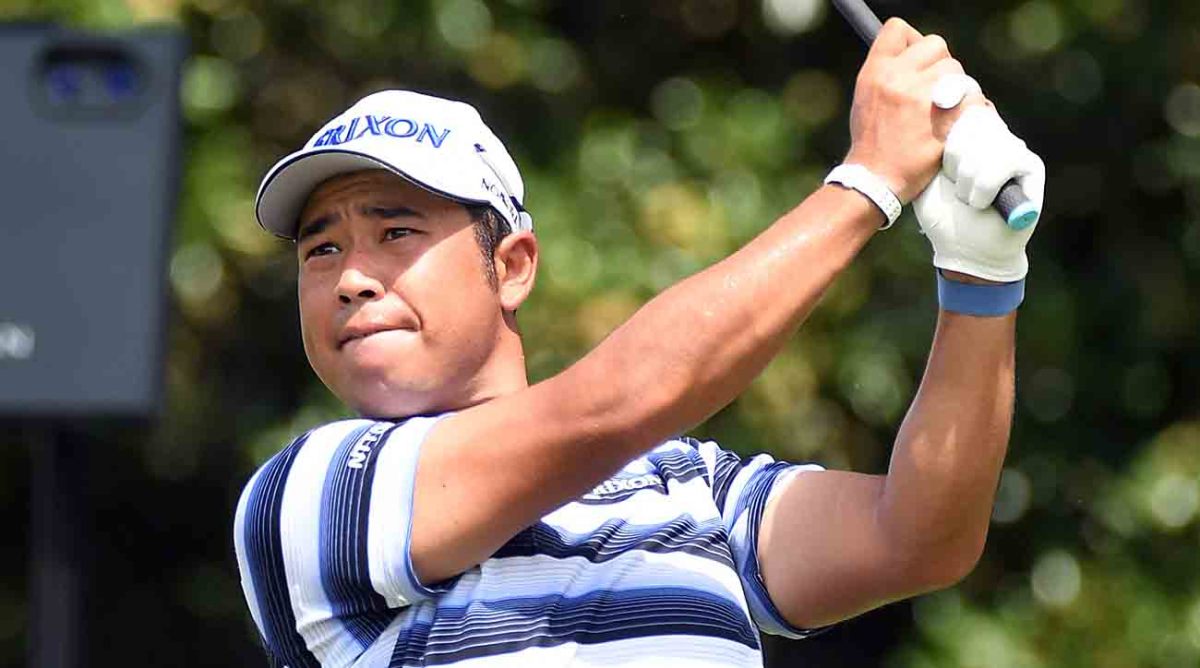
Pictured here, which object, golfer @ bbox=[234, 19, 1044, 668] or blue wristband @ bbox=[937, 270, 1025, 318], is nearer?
golfer @ bbox=[234, 19, 1044, 668]

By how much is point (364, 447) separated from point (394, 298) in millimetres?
162

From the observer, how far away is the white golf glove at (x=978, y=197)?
2.22m

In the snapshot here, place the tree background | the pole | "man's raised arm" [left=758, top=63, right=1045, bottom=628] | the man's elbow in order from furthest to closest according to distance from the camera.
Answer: the tree background, the pole, the man's elbow, "man's raised arm" [left=758, top=63, right=1045, bottom=628]

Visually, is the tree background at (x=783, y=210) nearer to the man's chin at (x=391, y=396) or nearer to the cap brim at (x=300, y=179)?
the cap brim at (x=300, y=179)

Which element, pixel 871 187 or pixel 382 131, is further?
pixel 382 131

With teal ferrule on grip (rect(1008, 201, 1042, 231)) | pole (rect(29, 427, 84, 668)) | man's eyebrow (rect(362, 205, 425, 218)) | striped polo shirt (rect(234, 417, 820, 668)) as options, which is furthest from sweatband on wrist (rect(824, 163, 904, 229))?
pole (rect(29, 427, 84, 668))

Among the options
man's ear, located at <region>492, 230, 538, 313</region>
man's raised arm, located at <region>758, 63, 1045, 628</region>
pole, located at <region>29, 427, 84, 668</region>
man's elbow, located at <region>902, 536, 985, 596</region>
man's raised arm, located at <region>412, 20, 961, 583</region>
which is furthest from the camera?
pole, located at <region>29, 427, 84, 668</region>

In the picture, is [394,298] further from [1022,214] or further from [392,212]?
[1022,214]

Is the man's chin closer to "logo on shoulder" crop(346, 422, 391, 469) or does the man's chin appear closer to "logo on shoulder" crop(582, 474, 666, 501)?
"logo on shoulder" crop(346, 422, 391, 469)

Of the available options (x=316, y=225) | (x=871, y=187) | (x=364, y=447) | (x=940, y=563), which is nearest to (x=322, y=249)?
(x=316, y=225)

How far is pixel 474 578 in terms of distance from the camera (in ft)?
7.50

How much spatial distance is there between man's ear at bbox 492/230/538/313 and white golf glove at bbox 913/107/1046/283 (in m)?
0.47

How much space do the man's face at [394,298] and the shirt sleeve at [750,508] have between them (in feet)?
0.93

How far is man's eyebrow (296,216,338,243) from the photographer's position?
2.48 m
